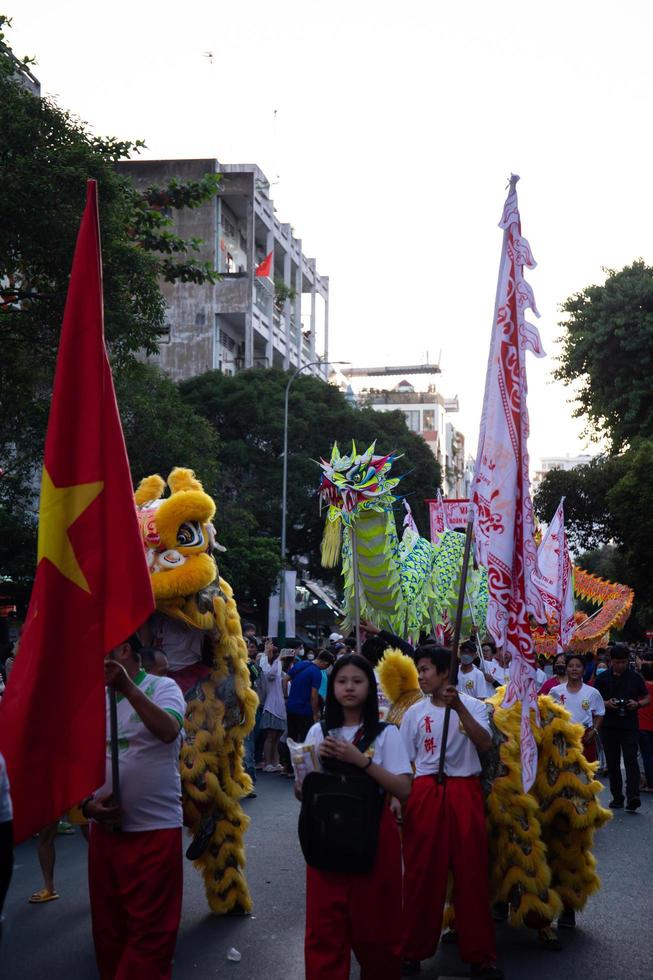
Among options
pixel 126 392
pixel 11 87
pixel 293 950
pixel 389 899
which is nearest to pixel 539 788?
pixel 293 950

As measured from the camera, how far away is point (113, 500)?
15.0 ft

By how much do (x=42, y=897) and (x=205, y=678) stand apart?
172 centimetres

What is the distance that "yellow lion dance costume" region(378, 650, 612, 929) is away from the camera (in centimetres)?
645

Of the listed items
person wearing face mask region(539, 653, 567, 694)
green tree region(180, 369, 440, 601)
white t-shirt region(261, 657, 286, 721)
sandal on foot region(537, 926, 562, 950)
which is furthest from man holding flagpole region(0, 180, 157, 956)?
green tree region(180, 369, 440, 601)

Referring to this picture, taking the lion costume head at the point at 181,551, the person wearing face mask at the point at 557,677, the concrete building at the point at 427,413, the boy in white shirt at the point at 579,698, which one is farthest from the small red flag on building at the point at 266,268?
the concrete building at the point at 427,413

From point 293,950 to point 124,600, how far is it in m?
2.86

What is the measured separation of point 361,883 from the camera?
4566 millimetres

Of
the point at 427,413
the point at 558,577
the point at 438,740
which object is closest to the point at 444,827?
the point at 438,740

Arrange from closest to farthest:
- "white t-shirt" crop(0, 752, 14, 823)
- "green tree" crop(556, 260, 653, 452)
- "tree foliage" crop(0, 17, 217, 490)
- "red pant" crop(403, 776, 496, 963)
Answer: "white t-shirt" crop(0, 752, 14, 823)
"red pant" crop(403, 776, 496, 963)
"tree foliage" crop(0, 17, 217, 490)
"green tree" crop(556, 260, 653, 452)

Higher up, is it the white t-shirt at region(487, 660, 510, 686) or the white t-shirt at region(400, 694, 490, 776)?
the white t-shirt at region(400, 694, 490, 776)

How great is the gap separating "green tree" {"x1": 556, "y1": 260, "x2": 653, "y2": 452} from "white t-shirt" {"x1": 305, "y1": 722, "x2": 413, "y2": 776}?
2616cm

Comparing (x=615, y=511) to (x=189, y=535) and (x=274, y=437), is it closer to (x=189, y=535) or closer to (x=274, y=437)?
(x=274, y=437)

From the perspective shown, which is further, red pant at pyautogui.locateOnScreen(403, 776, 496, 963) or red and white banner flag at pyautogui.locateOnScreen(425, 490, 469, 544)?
red and white banner flag at pyautogui.locateOnScreen(425, 490, 469, 544)

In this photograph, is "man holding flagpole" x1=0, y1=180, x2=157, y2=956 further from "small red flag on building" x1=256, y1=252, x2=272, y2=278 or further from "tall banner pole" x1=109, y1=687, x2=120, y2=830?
"small red flag on building" x1=256, y1=252, x2=272, y2=278
